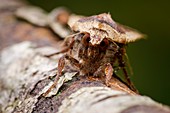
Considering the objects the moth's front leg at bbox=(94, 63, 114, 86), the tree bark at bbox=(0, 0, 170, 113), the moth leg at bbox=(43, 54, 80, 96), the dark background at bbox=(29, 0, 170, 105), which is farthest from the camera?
the dark background at bbox=(29, 0, 170, 105)

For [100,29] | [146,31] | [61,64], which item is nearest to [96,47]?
[100,29]

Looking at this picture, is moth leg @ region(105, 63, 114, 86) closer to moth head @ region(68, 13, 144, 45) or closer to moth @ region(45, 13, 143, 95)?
moth @ region(45, 13, 143, 95)

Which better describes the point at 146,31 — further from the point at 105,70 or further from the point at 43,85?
the point at 43,85

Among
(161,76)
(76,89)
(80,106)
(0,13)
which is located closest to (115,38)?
(76,89)

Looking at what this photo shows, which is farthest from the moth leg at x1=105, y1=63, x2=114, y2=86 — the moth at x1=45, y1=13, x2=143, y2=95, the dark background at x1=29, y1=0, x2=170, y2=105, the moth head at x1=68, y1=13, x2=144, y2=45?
the dark background at x1=29, y1=0, x2=170, y2=105

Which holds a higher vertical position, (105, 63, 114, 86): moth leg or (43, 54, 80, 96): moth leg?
(43, 54, 80, 96): moth leg

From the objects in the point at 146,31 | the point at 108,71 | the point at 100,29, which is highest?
the point at 146,31

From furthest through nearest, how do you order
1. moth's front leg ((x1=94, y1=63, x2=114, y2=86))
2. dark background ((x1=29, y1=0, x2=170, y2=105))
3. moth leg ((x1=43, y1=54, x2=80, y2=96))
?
dark background ((x1=29, y1=0, x2=170, y2=105)) → moth's front leg ((x1=94, y1=63, x2=114, y2=86)) → moth leg ((x1=43, y1=54, x2=80, y2=96))
